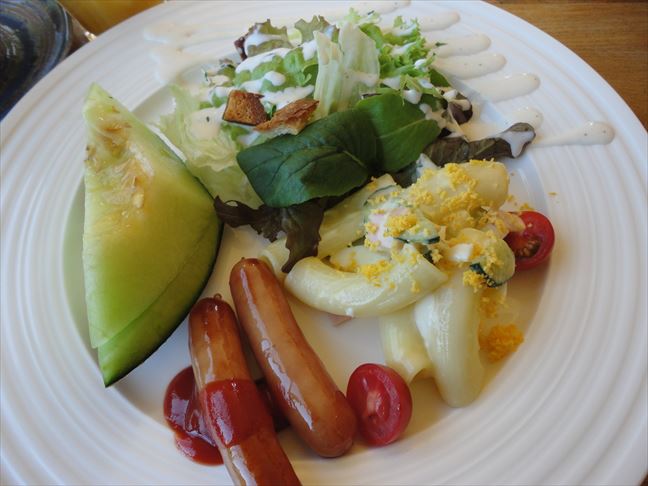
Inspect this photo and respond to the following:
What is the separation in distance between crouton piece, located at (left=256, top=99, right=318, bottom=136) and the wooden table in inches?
46.1

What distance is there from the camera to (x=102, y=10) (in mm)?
2320

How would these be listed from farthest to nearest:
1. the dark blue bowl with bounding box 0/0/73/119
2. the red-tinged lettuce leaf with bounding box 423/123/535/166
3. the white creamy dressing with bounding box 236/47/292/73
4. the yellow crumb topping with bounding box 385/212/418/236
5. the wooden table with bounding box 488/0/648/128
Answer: the dark blue bowl with bounding box 0/0/73/119 < the wooden table with bounding box 488/0/648/128 < the white creamy dressing with bounding box 236/47/292/73 < the red-tinged lettuce leaf with bounding box 423/123/535/166 < the yellow crumb topping with bounding box 385/212/418/236

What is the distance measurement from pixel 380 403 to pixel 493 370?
12.2 inches

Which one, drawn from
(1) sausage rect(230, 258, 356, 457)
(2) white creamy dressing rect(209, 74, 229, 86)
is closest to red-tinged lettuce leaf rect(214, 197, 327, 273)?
(1) sausage rect(230, 258, 356, 457)

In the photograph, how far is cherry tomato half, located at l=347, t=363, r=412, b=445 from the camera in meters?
1.17

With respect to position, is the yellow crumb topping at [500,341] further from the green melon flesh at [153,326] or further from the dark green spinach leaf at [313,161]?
the green melon flesh at [153,326]

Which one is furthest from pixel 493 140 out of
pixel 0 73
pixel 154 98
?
pixel 0 73

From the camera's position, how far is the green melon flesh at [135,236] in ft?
4.41

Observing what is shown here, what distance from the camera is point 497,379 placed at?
128 cm

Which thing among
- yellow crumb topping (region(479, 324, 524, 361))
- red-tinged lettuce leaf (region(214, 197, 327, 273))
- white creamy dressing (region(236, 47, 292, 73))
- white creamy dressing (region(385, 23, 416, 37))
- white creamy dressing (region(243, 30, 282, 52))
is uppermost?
white creamy dressing (region(243, 30, 282, 52))

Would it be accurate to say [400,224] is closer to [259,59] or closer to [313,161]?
[313,161]

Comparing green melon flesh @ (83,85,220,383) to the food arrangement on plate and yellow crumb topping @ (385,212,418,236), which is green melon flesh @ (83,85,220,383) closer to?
the food arrangement on plate

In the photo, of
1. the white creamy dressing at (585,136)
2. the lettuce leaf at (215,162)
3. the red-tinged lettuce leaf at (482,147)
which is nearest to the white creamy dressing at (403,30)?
the red-tinged lettuce leaf at (482,147)

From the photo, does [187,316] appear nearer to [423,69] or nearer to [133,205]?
[133,205]
